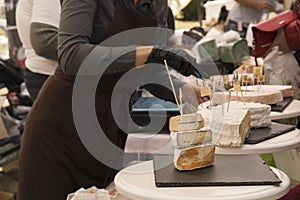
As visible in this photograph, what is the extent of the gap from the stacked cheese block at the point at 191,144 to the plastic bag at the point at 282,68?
3.07 feet

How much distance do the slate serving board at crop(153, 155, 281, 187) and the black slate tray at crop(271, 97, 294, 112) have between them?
0.33 meters

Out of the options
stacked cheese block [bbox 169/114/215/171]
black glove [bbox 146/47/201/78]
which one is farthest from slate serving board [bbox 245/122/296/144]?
black glove [bbox 146/47/201/78]

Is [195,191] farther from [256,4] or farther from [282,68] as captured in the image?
[256,4]

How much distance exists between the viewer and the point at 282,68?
1818mm

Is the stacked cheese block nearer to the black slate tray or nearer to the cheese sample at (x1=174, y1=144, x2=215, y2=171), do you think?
the cheese sample at (x1=174, y1=144, x2=215, y2=171)

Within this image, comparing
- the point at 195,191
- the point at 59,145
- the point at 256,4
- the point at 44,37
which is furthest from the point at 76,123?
the point at 256,4

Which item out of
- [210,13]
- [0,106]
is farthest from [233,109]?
[210,13]

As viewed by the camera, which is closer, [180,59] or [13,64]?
[180,59]

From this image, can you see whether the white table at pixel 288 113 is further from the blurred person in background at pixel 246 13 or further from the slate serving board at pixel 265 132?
the blurred person in background at pixel 246 13

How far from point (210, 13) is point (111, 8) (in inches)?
95.6

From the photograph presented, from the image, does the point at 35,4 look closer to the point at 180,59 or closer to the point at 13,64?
the point at 180,59

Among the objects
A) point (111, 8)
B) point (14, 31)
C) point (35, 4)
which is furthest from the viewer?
point (14, 31)

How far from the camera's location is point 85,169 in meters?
1.50

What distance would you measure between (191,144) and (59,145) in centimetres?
68
